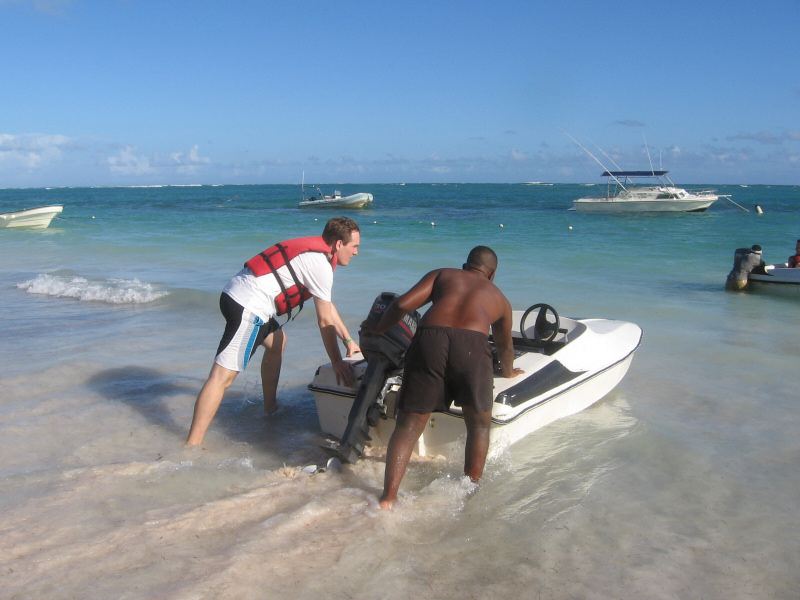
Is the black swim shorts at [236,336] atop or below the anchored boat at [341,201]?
below

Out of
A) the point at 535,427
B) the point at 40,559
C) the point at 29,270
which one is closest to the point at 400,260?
the point at 29,270

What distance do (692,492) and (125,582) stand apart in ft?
10.9

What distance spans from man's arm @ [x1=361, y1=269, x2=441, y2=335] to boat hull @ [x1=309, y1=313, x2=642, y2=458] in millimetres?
600

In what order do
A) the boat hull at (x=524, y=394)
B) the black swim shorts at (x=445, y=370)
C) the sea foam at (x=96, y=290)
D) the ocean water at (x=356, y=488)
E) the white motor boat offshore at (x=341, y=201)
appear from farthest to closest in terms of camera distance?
the white motor boat offshore at (x=341, y=201)
the sea foam at (x=96, y=290)
the boat hull at (x=524, y=394)
the black swim shorts at (x=445, y=370)
the ocean water at (x=356, y=488)

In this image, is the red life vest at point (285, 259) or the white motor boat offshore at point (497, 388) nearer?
the white motor boat offshore at point (497, 388)

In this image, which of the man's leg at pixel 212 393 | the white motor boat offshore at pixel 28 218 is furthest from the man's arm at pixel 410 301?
the white motor boat offshore at pixel 28 218

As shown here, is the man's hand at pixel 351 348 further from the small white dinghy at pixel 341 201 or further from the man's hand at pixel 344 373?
the small white dinghy at pixel 341 201

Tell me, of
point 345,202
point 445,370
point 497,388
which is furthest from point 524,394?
point 345,202

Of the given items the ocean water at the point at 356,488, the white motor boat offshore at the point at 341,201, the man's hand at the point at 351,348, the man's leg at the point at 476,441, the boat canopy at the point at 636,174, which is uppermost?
the boat canopy at the point at 636,174

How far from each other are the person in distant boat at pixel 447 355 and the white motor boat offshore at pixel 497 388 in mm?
303

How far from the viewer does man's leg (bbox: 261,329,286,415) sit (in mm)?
4957

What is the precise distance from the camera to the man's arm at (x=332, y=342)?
4.30 metres

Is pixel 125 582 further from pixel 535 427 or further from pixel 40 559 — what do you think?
pixel 535 427

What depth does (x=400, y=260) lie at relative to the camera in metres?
17.6
